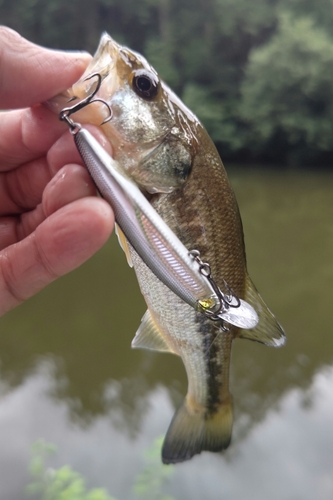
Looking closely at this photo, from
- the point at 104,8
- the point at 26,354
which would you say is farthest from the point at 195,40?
the point at 26,354

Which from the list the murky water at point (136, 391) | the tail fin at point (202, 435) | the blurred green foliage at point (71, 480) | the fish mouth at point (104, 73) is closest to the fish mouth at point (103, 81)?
the fish mouth at point (104, 73)

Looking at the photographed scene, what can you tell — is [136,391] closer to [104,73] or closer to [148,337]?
[148,337]

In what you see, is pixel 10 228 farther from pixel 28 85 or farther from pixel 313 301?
pixel 313 301

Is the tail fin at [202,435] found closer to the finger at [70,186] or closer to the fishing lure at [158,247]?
the fishing lure at [158,247]

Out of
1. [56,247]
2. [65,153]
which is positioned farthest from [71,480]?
[65,153]

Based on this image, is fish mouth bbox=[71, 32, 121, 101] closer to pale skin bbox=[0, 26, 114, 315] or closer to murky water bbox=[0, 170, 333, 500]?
pale skin bbox=[0, 26, 114, 315]

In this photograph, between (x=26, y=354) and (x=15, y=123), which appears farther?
(x=26, y=354)
